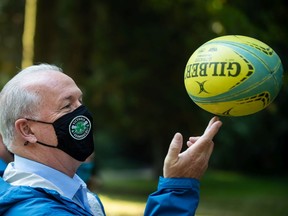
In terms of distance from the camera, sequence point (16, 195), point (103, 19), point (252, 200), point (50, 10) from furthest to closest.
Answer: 1. point (252, 200)
2. point (103, 19)
3. point (50, 10)
4. point (16, 195)

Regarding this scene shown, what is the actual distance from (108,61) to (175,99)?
2.69m

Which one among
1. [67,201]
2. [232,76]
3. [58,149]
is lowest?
[67,201]

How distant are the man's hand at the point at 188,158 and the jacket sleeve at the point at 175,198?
31mm

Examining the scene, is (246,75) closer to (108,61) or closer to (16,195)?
(16,195)

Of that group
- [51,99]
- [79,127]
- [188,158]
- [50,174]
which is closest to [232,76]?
[188,158]

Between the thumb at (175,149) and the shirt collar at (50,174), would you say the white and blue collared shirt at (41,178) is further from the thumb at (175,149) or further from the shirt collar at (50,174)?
the thumb at (175,149)

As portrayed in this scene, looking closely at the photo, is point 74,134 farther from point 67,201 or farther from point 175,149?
point 175,149

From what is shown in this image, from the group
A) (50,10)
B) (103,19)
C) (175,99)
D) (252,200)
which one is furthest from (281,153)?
(50,10)

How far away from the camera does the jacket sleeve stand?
2508 millimetres

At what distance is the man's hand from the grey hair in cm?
68

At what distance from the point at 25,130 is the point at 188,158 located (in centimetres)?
78

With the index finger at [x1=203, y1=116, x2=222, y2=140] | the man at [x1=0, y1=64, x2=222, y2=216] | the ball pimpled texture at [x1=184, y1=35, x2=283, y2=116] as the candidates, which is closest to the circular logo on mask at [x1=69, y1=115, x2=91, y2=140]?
the man at [x1=0, y1=64, x2=222, y2=216]

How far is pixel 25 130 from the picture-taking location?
9.04 feet

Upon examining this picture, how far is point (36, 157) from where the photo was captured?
2746 millimetres
